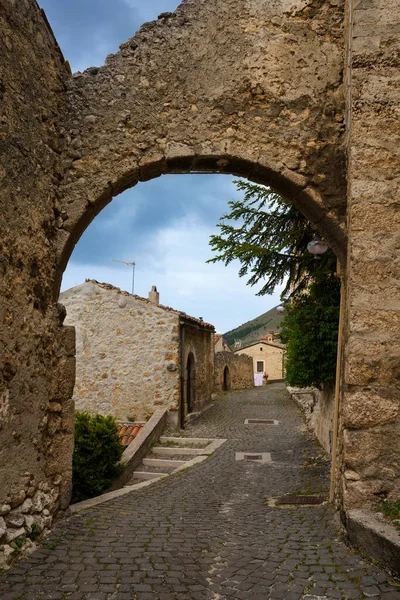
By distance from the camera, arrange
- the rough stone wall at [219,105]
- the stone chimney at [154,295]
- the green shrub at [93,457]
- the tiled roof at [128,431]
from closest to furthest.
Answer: the rough stone wall at [219,105] → the green shrub at [93,457] → the tiled roof at [128,431] → the stone chimney at [154,295]

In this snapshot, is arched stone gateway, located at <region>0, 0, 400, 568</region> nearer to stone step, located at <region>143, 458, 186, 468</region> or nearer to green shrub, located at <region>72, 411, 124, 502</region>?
green shrub, located at <region>72, 411, 124, 502</region>

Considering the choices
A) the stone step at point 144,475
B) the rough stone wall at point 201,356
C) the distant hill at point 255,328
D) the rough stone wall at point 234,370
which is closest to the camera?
the stone step at point 144,475

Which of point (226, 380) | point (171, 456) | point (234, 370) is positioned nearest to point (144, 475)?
point (171, 456)

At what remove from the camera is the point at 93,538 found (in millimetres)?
3799

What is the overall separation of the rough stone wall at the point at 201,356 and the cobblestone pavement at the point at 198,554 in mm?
7459

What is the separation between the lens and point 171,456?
951 cm

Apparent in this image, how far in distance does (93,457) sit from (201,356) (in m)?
9.20

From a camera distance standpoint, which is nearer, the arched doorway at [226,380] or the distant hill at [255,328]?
the arched doorway at [226,380]

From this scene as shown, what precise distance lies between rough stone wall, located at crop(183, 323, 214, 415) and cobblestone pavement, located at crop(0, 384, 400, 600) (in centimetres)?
746

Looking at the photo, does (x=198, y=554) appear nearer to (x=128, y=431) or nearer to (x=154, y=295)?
(x=128, y=431)

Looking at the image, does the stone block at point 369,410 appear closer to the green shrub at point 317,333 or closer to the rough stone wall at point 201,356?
the green shrub at point 317,333

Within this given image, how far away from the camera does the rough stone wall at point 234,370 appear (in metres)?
24.6

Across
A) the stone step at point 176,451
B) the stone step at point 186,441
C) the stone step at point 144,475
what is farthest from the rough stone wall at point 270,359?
the stone step at point 144,475

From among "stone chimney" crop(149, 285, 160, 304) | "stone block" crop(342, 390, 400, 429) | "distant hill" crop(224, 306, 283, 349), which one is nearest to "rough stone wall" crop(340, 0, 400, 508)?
"stone block" crop(342, 390, 400, 429)
